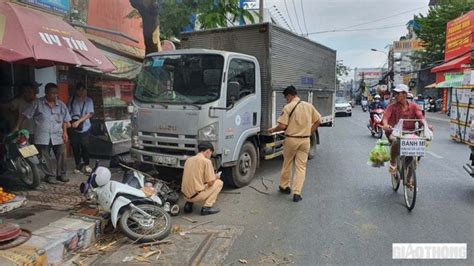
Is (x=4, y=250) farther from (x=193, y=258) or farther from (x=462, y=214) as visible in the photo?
(x=462, y=214)

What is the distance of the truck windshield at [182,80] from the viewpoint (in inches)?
241

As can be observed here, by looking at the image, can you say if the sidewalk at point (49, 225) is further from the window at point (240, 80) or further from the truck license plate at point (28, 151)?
the window at point (240, 80)

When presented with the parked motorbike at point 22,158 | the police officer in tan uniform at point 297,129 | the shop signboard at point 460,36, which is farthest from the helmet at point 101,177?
the shop signboard at point 460,36

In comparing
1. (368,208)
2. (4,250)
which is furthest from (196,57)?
(4,250)

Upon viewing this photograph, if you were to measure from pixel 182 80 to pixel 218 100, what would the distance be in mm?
749

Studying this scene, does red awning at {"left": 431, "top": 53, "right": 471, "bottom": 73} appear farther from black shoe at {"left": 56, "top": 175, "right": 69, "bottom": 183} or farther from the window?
black shoe at {"left": 56, "top": 175, "right": 69, "bottom": 183}

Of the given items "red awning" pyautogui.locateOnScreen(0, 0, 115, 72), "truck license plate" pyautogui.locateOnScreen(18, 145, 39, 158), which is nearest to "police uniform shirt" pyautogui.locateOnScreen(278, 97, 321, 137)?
"red awning" pyautogui.locateOnScreen(0, 0, 115, 72)

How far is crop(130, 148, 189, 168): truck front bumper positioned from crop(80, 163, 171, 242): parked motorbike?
4.10 feet

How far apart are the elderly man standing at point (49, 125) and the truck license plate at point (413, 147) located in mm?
5318

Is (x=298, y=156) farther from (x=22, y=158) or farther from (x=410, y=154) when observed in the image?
(x=22, y=158)

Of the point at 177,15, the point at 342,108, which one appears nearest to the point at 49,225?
the point at 177,15

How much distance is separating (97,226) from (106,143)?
15.9 ft

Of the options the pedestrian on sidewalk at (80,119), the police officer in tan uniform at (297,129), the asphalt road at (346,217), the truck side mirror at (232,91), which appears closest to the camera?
the asphalt road at (346,217)

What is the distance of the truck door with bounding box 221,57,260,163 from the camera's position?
618 centimetres
